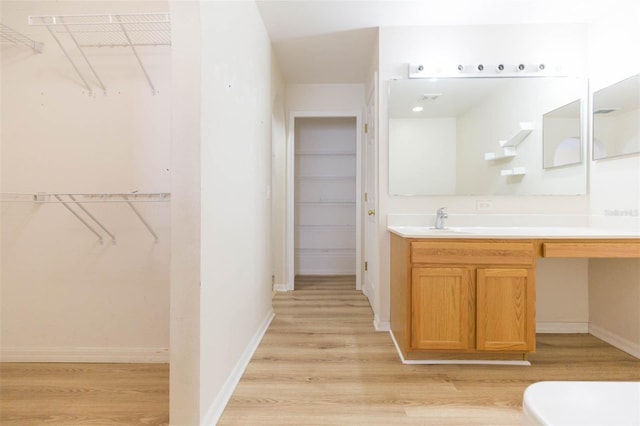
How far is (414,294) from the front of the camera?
194 cm

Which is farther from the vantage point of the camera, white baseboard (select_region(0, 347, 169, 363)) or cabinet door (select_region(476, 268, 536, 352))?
white baseboard (select_region(0, 347, 169, 363))

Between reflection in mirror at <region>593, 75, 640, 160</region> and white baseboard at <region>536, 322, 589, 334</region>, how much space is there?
1346 millimetres

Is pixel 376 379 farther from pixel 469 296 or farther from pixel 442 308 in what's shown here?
pixel 469 296

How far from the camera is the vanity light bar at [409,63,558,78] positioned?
98.3 inches

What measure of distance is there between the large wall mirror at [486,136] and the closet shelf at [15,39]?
Answer: 98.1 inches

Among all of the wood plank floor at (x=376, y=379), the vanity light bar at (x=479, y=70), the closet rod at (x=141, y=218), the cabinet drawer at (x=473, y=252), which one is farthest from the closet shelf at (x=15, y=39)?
the cabinet drawer at (x=473, y=252)

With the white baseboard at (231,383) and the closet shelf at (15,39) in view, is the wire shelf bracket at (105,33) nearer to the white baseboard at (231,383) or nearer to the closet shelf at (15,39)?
the closet shelf at (15,39)

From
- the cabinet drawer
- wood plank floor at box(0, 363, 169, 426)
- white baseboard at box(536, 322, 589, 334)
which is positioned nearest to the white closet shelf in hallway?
wood plank floor at box(0, 363, 169, 426)

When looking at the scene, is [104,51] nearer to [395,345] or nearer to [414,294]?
[414,294]

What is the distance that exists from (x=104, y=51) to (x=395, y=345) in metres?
2.82

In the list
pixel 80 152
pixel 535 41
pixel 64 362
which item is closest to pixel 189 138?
pixel 80 152

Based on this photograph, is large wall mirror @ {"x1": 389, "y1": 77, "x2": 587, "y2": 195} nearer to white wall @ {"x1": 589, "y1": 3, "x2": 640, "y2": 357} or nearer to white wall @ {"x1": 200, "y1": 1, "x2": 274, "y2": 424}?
white wall @ {"x1": 589, "y1": 3, "x2": 640, "y2": 357}

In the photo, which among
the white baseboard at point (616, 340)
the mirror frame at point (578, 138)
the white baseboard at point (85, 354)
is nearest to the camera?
the white baseboard at point (85, 354)

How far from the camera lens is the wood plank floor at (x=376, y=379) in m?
1.49
